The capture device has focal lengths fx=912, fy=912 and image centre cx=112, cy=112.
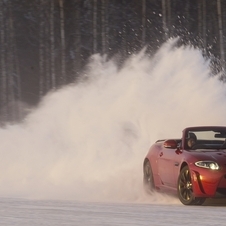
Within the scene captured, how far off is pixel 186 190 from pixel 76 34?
4512 cm

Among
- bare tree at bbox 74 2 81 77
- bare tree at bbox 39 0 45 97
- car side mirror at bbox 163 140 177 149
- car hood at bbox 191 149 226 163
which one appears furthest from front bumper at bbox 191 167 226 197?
bare tree at bbox 74 2 81 77

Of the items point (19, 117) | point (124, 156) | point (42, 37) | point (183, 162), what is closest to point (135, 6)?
point (42, 37)

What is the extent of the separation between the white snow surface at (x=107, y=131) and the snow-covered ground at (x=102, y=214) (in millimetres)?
51

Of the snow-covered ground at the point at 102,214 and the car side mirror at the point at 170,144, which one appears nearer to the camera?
the snow-covered ground at the point at 102,214

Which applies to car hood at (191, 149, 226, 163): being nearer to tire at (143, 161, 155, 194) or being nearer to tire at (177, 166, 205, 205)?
tire at (177, 166, 205, 205)

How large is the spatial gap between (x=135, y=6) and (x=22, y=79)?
8.50m

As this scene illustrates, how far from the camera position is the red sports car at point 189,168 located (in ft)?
37.4

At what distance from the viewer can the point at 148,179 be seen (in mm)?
13781

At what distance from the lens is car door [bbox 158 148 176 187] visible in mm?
12548

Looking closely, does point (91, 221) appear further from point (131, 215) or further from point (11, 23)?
point (11, 23)

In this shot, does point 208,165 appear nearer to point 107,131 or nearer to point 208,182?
point 208,182

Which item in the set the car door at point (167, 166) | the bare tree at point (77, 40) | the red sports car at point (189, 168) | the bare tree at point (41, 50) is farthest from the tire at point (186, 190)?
the bare tree at point (77, 40)

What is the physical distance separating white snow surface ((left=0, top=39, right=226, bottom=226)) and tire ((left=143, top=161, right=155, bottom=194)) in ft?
0.39

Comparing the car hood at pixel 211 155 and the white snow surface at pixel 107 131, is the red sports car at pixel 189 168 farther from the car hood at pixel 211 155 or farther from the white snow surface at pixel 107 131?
the white snow surface at pixel 107 131
